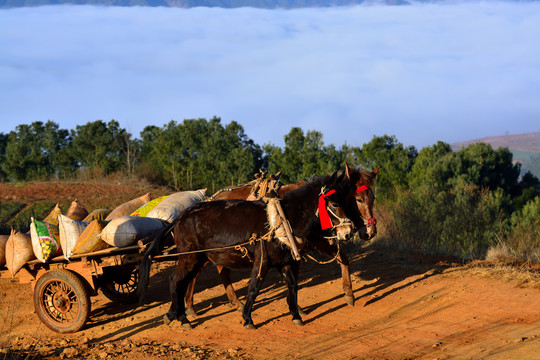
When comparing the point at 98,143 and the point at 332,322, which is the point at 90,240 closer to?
the point at 332,322

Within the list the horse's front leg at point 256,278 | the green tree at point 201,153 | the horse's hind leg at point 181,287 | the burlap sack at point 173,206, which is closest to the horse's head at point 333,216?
the horse's front leg at point 256,278

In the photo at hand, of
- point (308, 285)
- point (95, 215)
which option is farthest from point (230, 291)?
point (95, 215)

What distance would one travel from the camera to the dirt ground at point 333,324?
6.89m

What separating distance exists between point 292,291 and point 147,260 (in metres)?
2.14

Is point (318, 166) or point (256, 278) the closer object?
point (256, 278)

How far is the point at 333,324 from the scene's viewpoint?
320 inches

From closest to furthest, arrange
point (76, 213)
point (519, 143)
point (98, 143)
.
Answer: point (76, 213) < point (98, 143) < point (519, 143)

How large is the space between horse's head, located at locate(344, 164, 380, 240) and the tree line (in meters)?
5.02

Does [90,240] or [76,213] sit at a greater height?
[76,213]

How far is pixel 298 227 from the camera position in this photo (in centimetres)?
794

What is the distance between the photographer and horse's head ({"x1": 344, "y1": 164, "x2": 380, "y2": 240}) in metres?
8.59

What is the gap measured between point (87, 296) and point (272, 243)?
2.87 metres

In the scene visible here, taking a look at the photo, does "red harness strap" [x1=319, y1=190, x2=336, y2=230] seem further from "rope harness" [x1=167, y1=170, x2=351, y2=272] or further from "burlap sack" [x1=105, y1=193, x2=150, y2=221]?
"burlap sack" [x1=105, y1=193, x2=150, y2=221]

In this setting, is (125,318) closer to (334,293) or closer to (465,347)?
(334,293)
